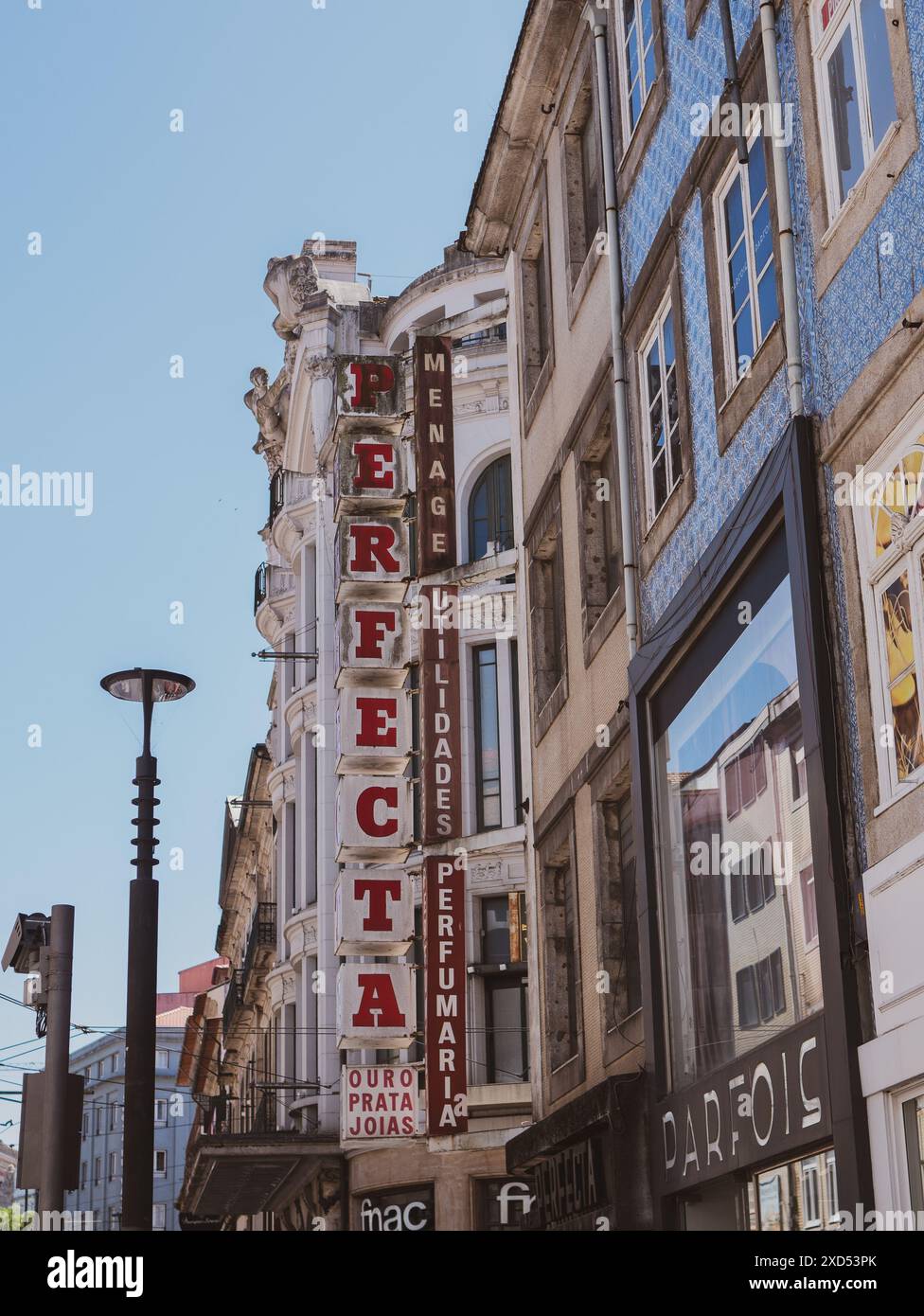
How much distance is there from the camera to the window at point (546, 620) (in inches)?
801

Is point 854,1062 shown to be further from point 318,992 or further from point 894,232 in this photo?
point 318,992

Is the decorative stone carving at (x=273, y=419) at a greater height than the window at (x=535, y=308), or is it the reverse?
the decorative stone carving at (x=273, y=419)

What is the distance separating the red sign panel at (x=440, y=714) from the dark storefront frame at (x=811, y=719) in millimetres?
9638

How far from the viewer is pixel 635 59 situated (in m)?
17.4

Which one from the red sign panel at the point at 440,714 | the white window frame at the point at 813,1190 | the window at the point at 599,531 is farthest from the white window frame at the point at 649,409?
the red sign panel at the point at 440,714

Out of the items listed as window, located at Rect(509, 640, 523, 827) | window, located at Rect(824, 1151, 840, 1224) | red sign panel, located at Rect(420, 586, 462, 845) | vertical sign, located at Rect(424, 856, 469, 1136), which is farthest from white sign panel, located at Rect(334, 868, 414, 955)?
window, located at Rect(824, 1151, 840, 1224)

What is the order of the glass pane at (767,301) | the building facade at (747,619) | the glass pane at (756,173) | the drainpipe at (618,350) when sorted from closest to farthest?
the building facade at (747,619) → the glass pane at (767,301) → the glass pane at (756,173) → the drainpipe at (618,350)

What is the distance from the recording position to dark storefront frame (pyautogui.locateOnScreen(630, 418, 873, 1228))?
34.7ft

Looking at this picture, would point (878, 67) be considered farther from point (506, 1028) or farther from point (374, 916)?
point (506, 1028)

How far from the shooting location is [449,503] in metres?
25.0

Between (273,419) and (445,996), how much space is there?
86.7 ft

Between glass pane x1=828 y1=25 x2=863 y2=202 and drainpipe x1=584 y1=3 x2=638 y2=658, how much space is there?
5.05 m

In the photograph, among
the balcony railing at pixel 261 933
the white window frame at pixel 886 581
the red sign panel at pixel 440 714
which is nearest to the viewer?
the white window frame at pixel 886 581

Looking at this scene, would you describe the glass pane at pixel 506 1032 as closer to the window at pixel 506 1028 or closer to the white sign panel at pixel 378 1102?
the window at pixel 506 1028
